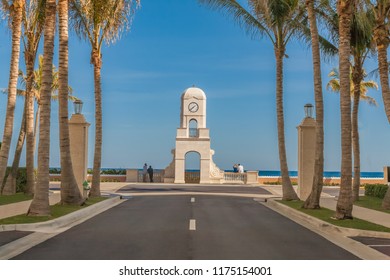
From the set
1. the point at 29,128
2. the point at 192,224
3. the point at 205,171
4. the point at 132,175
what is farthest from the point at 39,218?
the point at 132,175

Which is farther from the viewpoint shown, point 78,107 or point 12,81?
point 78,107

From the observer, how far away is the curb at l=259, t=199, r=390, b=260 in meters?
10.8

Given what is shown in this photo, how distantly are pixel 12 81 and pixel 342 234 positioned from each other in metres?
16.6

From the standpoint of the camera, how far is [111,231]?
1365 centimetres

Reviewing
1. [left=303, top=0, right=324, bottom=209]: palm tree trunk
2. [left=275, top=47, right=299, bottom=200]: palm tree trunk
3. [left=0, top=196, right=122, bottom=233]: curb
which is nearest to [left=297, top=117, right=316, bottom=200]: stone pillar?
[left=275, top=47, right=299, bottom=200]: palm tree trunk

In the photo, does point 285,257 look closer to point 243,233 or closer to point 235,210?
point 243,233

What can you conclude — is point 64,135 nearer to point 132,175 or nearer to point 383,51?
point 383,51

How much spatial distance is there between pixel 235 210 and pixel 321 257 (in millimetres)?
11233

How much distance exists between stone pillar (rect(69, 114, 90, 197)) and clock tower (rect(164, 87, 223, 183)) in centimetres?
2339

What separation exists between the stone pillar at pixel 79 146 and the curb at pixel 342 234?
37.1 ft

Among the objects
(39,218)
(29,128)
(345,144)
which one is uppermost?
(29,128)

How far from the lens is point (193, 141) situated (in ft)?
164

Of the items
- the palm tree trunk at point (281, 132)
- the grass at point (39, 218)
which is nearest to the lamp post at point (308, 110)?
the palm tree trunk at point (281, 132)
